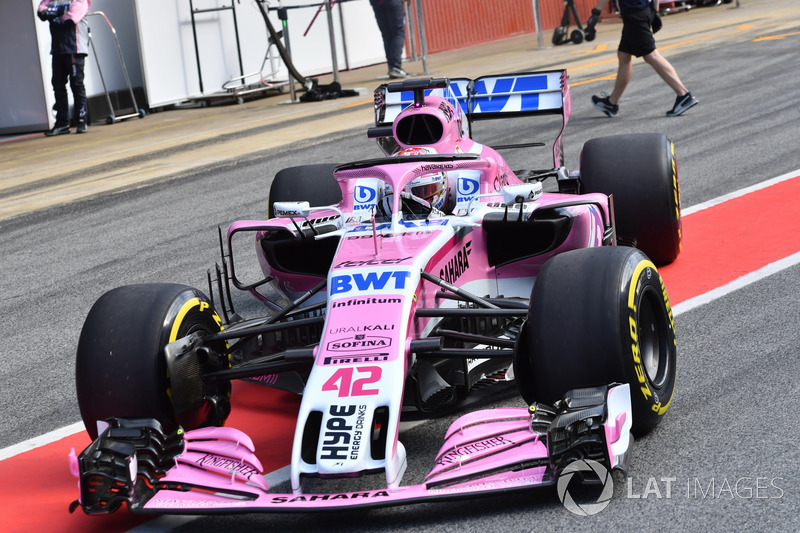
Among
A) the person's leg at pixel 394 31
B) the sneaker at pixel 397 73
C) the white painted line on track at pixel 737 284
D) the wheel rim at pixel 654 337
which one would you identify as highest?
the person's leg at pixel 394 31

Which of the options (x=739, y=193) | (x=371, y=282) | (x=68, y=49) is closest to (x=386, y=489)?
(x=371, y=282)

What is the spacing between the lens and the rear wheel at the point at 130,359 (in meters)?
4.36

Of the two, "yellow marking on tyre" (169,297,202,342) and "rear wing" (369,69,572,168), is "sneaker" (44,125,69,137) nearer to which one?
"rear wing" (369,69,572,168)

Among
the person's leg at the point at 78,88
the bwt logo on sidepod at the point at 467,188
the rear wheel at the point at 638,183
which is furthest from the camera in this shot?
the person's leg at the point at 78,88

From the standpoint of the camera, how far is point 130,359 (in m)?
4.38

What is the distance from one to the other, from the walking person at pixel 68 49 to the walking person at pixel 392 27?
4.67 m

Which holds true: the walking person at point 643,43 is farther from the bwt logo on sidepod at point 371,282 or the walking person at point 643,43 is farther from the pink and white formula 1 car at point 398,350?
the bwt logo on sidepod at point 371,282

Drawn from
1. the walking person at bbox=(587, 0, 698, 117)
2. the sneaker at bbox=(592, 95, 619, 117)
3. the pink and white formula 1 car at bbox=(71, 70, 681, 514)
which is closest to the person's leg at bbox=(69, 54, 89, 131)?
the sneaker at bbox=(592, 95, 619, 117)

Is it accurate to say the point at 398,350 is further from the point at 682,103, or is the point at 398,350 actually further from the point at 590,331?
the point at 682,103

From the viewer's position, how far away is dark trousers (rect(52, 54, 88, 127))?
643 inches

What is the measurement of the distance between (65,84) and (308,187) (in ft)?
35.3

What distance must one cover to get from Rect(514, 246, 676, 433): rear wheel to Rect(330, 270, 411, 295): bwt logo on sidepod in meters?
0.54

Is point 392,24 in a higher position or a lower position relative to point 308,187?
higher

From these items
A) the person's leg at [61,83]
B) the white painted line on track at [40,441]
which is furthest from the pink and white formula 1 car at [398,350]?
the person's leg at [61,83]
